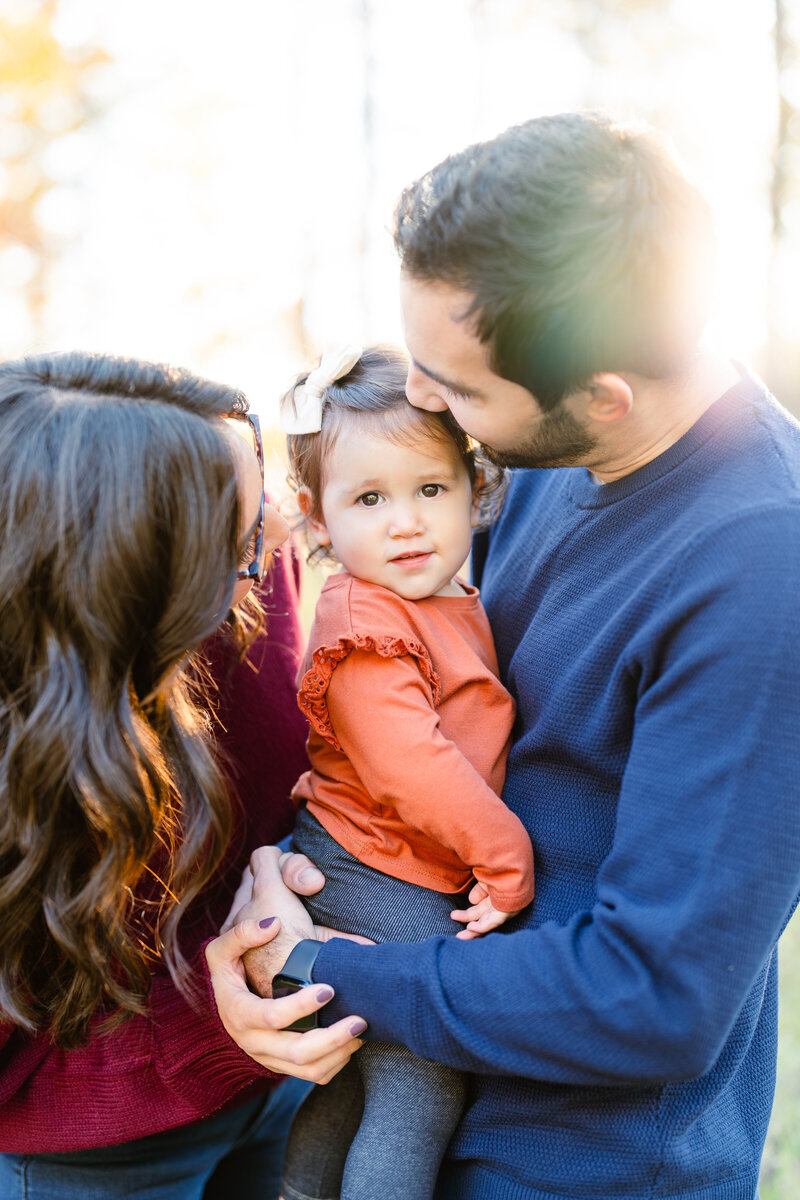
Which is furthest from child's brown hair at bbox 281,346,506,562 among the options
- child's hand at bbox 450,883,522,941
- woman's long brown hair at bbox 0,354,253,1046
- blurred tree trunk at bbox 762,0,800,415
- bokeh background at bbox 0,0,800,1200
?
blurred tree trunk at bbox 762,0,800,415

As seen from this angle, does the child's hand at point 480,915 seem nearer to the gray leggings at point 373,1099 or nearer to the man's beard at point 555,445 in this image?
the gray leggings at point 373,1099

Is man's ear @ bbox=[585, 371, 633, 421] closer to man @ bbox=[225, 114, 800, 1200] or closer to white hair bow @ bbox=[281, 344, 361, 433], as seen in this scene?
man @ bbox=[225, 114, 800, 1200]

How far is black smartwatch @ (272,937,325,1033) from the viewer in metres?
1.70

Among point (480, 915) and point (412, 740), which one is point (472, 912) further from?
point (412, 740)

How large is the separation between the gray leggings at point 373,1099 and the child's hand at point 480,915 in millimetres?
54

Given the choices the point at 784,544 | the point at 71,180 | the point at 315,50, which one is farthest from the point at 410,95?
the point at 784,544

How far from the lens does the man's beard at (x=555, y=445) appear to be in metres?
1.70

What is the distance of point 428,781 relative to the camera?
1747 millimetres

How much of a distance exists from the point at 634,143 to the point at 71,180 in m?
14.7

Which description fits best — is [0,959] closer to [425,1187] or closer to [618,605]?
[425,1187]

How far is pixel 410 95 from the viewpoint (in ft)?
39.6

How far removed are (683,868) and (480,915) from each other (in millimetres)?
→ 537

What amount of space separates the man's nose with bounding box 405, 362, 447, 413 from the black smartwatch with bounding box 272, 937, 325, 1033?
1034 millimetres

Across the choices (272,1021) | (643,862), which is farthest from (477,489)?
(272,1021)
